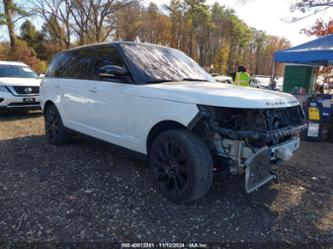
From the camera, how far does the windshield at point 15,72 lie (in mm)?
8446

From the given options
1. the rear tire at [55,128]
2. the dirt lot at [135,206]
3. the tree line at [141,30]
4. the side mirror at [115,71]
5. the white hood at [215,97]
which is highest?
the tree line at [141,30]

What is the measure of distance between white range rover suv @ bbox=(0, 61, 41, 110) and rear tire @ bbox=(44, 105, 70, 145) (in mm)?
2873

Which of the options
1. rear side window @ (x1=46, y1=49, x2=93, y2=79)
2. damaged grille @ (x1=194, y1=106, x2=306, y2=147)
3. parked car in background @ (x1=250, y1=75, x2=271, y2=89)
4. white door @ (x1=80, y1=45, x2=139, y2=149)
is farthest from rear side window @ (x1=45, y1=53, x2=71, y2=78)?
parked car in background @ (x1=250, y1=75, x2=271, y2=89)

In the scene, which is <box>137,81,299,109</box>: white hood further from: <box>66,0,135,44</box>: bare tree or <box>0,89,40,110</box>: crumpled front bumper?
<box>66,0,135,44</box>: bare tree

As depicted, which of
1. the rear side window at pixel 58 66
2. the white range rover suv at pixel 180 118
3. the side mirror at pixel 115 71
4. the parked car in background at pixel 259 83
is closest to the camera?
the white range rover suv at pixel 180 118

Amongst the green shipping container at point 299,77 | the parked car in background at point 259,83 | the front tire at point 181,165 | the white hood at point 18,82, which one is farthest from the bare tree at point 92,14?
the front tire at point 181,165

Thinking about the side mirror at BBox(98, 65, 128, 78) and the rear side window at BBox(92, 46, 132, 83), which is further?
the rear side window at BBox(92, 46, 132, 83)

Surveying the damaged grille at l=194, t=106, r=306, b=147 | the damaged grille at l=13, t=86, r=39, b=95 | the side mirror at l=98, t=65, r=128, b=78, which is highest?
the side mirror at l=98, t=65, r=128, b=78

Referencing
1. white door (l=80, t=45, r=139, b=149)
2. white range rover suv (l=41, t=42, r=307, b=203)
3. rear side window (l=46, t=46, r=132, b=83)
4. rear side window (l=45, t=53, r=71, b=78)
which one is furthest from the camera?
rear side window (l=45, t=53, r=71, b=78)

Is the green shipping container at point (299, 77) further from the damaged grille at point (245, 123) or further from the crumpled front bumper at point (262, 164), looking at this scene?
the damaged grille at point (245, 123)

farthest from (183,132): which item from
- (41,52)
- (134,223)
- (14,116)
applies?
(41,52)

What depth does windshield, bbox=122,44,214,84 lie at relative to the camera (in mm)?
3523

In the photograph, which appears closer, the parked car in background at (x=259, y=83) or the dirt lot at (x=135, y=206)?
the dirt lot at (x=135, y=206)

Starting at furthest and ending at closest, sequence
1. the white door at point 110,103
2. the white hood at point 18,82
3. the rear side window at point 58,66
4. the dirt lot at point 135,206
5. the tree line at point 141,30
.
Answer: the tree line at point 141,30 < the white hood at point 18,82 < the rear side window at point 58,66 < the white door at point 110,103 < the dirt lot at point 135,206
